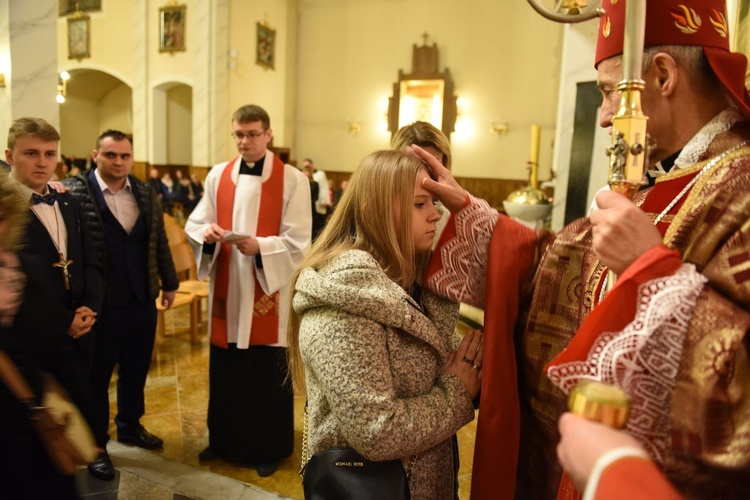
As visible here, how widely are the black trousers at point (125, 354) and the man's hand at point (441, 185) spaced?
7.76 feet

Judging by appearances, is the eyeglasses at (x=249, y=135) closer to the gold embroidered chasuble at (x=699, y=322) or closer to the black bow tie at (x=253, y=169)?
the black bow tie at (x=253, y=169)

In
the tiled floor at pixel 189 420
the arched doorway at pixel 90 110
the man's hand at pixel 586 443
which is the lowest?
the tiled floor at pixel 189 420

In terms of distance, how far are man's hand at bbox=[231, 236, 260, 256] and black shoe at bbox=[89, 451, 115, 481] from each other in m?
1.32

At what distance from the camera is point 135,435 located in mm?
3477

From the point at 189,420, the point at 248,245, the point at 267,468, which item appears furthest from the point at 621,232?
the point at 189,420

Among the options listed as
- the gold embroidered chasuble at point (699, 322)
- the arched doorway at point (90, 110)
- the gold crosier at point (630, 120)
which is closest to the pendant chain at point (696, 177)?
the gold embroidered chasuble at point (699, 322)

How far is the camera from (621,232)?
0.97m

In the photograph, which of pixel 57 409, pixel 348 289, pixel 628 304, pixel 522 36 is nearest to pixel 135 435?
pixel 57 409

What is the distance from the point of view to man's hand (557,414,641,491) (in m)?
0.76

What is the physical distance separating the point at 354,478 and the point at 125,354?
2.44 metres

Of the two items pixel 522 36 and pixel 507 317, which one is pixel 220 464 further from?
pixel 522 36

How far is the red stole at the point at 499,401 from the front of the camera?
151 centimetres

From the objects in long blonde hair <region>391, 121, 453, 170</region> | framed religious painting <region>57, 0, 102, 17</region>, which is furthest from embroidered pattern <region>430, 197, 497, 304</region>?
framed religious painting <region>57, 0, 102, 17</region>

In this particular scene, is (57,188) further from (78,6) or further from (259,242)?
(78,6)
